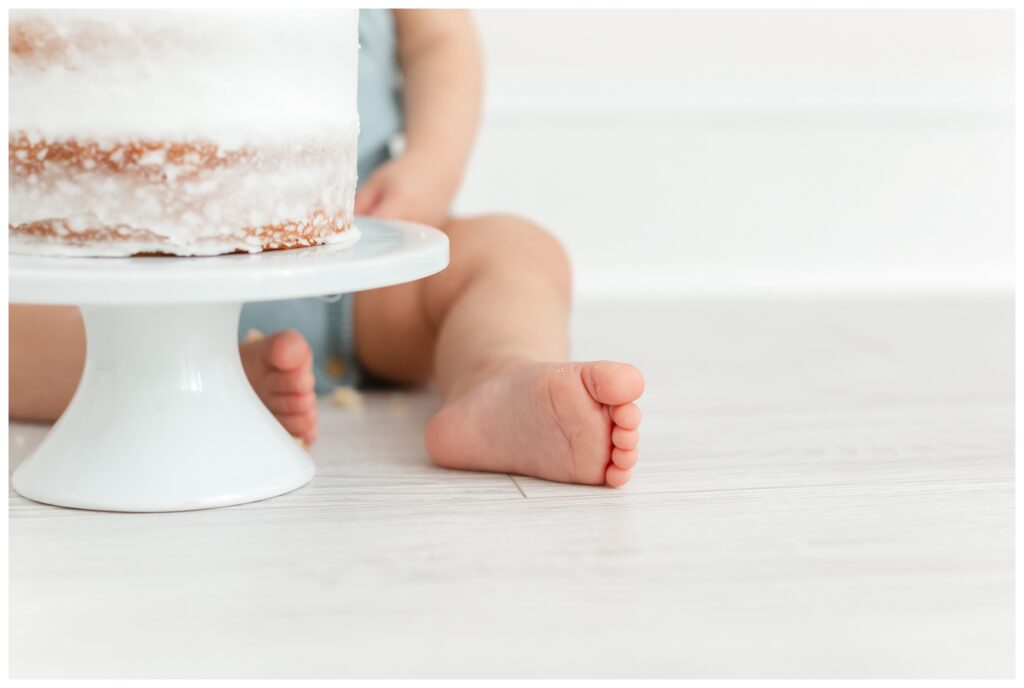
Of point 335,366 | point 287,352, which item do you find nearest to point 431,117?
point 335,366

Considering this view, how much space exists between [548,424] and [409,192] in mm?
396

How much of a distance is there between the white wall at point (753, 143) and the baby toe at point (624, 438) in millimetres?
1085

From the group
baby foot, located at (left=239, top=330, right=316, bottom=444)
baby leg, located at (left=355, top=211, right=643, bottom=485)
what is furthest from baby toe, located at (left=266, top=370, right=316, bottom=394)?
baby leg, located at (left=355, top=211, right=643, bottom=485)

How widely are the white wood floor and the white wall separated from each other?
2.80ft

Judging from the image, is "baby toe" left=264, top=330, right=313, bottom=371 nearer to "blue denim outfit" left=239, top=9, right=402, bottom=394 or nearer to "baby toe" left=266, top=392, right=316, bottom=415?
"baby toe" left=266, top=392, right=316, bottom=415

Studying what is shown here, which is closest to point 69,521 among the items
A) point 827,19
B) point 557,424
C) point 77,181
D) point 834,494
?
point 77,181

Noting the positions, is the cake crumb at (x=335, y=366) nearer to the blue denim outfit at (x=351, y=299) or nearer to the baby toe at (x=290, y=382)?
the blue denim outfit at (x=351, y=299)

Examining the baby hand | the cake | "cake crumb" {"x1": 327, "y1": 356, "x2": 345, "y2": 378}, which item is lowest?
"cake crumb" {"x1": 327, "y1": 356, "x2": 345, "y2": 378}

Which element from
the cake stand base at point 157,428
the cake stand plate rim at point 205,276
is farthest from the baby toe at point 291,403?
the cake stand plate rim at point 205,276

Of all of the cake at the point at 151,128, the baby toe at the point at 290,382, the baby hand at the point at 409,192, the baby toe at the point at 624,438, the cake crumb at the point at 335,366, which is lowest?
the cake crumb at the point at 335,366

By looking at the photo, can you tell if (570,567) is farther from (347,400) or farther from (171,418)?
(347,400)

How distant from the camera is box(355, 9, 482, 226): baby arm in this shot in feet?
3.72

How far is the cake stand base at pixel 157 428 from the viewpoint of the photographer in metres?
0.78

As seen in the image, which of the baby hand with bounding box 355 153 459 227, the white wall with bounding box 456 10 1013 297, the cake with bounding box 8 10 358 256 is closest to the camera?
the cake with bounding box 8 10 358 256
